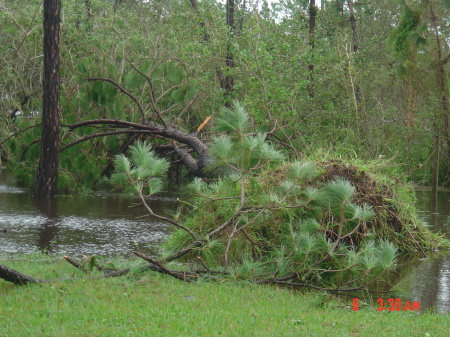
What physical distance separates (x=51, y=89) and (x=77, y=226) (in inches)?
Answer: 189

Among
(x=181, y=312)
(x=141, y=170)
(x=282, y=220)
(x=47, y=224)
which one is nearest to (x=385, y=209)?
(x=282, y=220)

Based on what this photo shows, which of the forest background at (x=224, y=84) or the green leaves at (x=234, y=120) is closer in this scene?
the green leaves at (x=234, y=120)

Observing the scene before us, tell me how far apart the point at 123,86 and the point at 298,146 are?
4.22 metres

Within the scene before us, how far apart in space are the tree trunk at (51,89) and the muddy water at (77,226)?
109 centimetres

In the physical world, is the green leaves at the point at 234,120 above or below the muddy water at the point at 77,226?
above

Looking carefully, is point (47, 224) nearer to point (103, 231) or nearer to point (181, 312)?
point (103, 231)

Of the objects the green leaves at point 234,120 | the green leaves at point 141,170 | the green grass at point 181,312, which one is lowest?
the green grass at point 181,312

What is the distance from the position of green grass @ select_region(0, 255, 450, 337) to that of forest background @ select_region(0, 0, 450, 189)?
4.42 metres

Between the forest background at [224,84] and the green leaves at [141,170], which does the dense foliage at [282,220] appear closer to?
the green leaves at [141,170]

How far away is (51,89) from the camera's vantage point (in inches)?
567

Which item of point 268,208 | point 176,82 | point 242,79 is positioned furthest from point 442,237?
point 242,79

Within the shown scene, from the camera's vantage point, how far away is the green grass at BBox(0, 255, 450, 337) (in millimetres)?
4777
